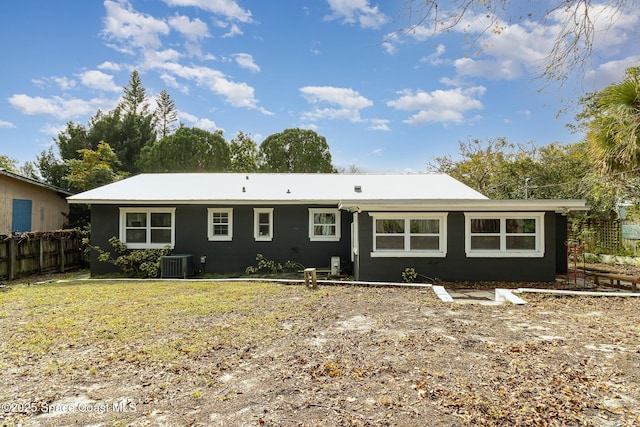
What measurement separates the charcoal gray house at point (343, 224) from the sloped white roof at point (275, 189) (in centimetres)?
4

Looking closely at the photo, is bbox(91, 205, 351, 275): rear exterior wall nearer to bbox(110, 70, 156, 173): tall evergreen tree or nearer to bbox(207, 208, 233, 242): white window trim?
bbox(207, 208, 233, 242): white window trim

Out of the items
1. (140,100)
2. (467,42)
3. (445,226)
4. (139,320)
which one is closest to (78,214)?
(139,320)

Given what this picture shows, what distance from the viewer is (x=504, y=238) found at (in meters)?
10.6

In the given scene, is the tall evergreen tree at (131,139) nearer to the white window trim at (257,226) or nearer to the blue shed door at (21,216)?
the blue shed door at (21,216)

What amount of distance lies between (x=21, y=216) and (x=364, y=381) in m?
17.9

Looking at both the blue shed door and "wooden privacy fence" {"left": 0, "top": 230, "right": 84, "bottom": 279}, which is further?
the blue shed door

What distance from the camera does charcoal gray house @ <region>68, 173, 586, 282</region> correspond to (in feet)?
34.6

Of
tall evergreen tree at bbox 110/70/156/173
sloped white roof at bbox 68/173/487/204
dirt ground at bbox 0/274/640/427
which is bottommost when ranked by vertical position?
dirt ground at bbox 0/274/640/427

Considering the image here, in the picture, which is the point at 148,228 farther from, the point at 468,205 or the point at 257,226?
the point at 468,205

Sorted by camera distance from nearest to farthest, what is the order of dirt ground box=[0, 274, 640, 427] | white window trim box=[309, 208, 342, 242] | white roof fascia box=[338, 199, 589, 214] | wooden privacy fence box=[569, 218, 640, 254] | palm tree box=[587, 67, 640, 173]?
dirt ground box=[0, 274, 640, 427] < palm tree box=[587, 67, 640, 173] < white roof fascia box=[338, 199, 589, 214] < white window trim box=[309, 208, 342, 242] < wooden privacy fence box=[569, 218, 640, 254]

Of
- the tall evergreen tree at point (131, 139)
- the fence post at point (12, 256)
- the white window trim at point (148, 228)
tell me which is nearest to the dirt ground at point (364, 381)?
the white window trim at point (148, 228)

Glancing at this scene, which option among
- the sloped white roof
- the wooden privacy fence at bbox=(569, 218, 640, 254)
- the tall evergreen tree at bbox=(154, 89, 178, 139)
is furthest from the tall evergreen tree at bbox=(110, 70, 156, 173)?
the wooden privacy fence at bbox=(569, 218, 640, 254)

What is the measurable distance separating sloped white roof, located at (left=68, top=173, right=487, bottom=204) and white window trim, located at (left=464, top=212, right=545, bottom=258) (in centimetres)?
197

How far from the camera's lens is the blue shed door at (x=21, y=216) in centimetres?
1519
